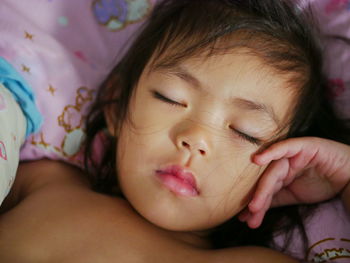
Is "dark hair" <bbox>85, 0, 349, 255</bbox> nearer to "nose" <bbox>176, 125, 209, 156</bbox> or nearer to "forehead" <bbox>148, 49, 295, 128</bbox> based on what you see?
"forehead" <bbox>148, 49, 295, 128</bbox>

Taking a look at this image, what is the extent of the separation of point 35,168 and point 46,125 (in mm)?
126

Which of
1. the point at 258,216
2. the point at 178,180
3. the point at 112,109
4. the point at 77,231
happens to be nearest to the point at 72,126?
the point at 112,109

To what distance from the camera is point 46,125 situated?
53.8 inches

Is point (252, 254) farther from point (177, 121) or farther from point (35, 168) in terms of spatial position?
point (35, 168)

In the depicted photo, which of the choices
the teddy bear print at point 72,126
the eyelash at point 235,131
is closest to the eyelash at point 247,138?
the eyelash at point 235,131

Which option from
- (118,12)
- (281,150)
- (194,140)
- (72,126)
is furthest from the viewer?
(118,12)

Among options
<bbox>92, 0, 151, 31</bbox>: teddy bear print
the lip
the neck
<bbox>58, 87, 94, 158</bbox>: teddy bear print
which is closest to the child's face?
the lip

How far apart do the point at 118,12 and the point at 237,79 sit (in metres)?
0.64

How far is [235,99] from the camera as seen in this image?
3.48 feet

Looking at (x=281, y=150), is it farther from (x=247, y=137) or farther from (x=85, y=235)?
(x=85, y=235)

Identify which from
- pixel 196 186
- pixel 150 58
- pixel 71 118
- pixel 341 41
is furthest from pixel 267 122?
pixel 71 118

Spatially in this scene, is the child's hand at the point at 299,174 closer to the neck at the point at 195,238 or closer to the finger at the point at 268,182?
the finger at the point at 268,182

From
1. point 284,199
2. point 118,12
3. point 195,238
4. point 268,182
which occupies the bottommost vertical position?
point 195,238

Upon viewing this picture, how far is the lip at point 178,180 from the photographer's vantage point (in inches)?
41.7
